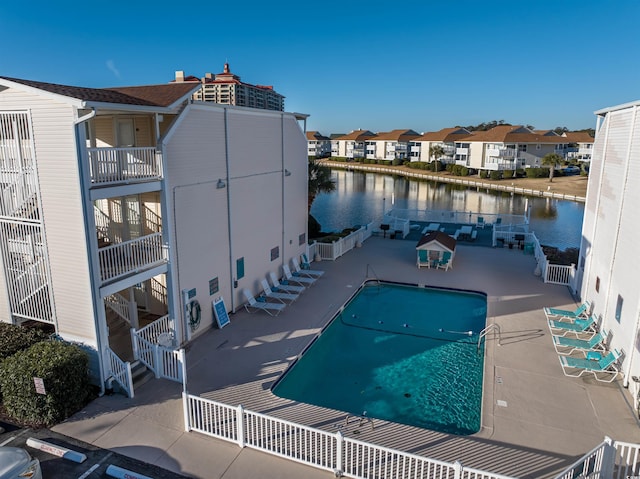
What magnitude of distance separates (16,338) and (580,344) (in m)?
14.5

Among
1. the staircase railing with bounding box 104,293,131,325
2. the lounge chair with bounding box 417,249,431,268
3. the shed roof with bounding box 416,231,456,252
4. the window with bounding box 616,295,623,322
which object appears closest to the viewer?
the window with bounding box 616,295,623,322

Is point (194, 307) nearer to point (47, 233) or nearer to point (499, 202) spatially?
point (47, 233)

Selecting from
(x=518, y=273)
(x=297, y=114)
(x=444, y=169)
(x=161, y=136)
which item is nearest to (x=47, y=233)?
(x=161, y=136)

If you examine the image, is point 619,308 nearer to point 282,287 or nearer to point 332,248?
point 282,287

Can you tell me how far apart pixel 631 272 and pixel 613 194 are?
339 cm

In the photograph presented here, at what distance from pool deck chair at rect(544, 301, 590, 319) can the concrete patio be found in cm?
40

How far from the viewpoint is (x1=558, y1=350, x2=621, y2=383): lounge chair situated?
10.9m

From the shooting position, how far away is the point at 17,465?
7.09 meters

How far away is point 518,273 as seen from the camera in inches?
792

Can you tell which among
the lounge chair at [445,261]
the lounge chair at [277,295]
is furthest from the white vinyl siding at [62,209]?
the lounge chair at [445,261]

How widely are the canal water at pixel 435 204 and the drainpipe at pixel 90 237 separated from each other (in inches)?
900

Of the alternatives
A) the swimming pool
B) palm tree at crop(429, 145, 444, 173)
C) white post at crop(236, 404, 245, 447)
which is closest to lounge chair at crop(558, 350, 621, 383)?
the swimming pool

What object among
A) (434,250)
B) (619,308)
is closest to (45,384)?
(619,308)

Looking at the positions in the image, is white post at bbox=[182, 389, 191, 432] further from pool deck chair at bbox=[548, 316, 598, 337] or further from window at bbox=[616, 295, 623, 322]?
window at bbox=[616, 295, 623, 322]
